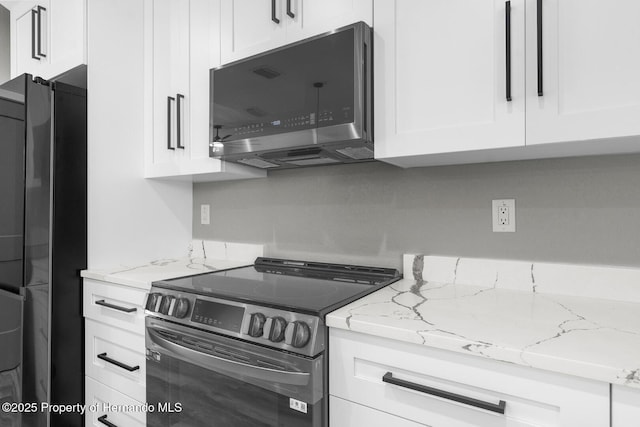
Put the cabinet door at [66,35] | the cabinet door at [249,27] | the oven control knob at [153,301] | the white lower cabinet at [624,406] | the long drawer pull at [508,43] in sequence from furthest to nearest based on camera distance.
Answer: the cabinet door at [66,35], the cabinet door at [249,27], the oven control knob at [153,301], the long drawer pull at [508,43], the white lower cabinet at [624,406]

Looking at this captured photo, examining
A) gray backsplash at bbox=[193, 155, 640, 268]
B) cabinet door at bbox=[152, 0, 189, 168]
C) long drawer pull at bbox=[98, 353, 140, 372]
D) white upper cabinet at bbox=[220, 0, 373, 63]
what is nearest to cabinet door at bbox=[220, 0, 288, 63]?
white upper cabinet at bbox=[220, 0, 373, 63]

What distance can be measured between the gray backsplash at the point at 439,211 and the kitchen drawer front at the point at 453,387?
0.66 meters

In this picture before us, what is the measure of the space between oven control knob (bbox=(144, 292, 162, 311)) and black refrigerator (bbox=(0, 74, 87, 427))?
0.54 meters

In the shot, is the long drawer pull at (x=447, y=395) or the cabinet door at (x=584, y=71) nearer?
the long drawer pull at (x=447, y=395)

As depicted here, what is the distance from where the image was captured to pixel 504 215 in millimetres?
1354

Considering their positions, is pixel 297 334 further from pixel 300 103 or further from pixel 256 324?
pixel 300 103

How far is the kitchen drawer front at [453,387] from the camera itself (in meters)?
0.72

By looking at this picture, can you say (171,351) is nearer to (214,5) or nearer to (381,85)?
(381,85)

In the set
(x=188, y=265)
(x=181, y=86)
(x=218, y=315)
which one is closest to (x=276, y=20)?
(x=181, y=86)

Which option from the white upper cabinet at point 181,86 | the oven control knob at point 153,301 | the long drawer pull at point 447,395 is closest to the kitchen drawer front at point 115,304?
the oven control knob at point 153,301

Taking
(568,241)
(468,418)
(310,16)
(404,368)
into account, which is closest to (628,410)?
(468,418)

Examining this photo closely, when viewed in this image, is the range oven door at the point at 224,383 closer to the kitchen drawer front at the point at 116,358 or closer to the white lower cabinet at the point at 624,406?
the kitchen drawer front at the point at 116,358

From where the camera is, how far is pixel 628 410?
68 centimetres

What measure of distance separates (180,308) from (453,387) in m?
0.91
